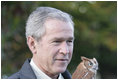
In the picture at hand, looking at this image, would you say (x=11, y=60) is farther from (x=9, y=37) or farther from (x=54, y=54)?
(x=54, y=54)

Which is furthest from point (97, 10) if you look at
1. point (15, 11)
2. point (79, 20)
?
point (15, 11)

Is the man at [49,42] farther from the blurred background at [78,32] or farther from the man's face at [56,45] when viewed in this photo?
the blurred background at [78,32]

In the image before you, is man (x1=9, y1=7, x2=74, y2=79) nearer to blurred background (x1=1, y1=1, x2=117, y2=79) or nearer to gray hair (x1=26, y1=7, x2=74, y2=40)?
gray hair (x1=26, y1=7, x2=74, y2=40)

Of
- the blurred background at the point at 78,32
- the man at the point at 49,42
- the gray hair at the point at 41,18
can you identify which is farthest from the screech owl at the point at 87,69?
the blurred background at the point at 78,32

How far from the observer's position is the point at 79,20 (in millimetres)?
6363

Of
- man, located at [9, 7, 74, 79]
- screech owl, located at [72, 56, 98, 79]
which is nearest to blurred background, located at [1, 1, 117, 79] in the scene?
man, located at [9, 7, 74, 79]

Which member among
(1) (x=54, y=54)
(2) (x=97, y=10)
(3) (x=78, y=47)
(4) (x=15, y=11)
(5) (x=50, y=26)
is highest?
(5) (x=50, y=26)

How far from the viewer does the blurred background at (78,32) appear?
16.3 feet

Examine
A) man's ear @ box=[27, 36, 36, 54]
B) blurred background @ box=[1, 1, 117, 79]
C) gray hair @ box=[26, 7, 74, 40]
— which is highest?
gray hair @ box=[26, 7, 74, 40]

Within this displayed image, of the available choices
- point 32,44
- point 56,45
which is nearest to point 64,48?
point 56,45

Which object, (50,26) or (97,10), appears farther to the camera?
(97,10)

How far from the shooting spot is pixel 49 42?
62.8 inches

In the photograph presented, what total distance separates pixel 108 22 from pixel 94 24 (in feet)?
1.44

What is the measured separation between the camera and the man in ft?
5.21
